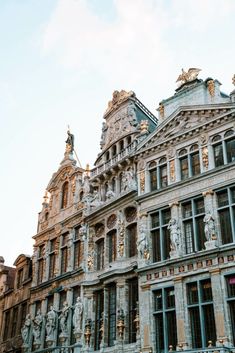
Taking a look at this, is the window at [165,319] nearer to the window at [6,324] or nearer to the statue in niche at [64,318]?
the statue in niche at [64,318]

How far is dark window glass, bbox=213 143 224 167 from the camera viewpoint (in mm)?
24234

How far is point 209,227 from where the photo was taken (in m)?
22.8

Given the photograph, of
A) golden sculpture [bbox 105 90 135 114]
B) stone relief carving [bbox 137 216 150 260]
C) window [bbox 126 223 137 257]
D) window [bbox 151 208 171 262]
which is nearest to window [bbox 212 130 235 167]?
window [bbox 151 208 171 262]

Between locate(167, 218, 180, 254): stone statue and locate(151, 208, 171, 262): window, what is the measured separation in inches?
27.7

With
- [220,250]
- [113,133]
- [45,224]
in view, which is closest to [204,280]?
[220,250]

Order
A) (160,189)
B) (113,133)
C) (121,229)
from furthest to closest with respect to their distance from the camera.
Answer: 1. (113,133)
2. (121,229)
3. (160,189)

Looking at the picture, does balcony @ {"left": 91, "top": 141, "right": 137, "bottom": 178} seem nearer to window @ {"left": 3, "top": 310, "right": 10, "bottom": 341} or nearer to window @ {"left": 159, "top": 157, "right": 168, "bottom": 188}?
window @ {"left": 159, "top": 157, "right": 168, "bottom": 188}

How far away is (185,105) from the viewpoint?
2694 cm

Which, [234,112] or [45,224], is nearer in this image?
[234,112]

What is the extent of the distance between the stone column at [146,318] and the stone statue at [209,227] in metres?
4.20

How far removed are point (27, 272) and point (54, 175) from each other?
7.82 meters

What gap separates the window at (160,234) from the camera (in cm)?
2481

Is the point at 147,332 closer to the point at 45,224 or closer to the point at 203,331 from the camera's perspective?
the point at 203,331

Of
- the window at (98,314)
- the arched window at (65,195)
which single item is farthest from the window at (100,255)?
the arched window at (65,195)
